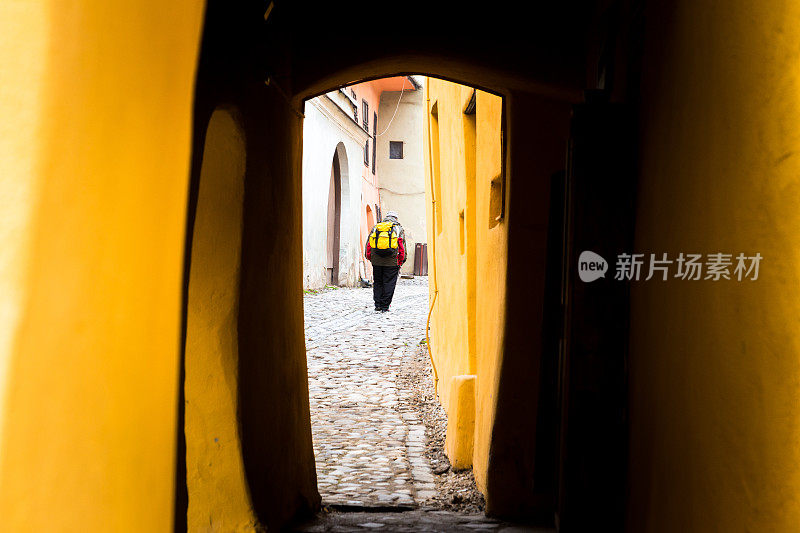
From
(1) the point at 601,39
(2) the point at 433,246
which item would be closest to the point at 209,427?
(1) the point at 601,39

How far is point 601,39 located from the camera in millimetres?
3771

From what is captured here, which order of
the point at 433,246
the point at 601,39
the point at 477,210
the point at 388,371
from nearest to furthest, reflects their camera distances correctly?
1. the point at 601,39
2. the point at 477,210
3. the point at 433,246
4. the point at 388,371

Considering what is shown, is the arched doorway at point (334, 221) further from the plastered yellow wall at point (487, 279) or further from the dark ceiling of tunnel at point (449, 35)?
the dark ceiling of tunnel at point (449, 35)

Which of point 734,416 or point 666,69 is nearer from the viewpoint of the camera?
point 734,416

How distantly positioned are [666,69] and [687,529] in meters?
1.42

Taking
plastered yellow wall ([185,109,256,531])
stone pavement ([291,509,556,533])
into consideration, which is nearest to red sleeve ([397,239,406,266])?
stone pavement ([291,509,556,533])

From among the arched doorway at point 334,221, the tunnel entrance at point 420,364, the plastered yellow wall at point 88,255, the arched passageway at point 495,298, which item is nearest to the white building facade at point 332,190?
the arched doorway at point 334,221

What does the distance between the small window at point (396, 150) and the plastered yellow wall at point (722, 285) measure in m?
28.8

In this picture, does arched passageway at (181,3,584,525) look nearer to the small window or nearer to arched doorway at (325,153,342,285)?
arched doorway at (325,153,342,285)

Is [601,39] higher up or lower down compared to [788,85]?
higher up

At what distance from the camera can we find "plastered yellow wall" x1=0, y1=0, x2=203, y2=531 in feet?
5.10

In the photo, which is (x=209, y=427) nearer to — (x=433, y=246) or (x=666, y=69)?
(x=666, y=69)

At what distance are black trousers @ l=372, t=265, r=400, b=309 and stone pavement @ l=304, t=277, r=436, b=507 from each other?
0.68 m

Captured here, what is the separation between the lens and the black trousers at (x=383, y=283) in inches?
631
